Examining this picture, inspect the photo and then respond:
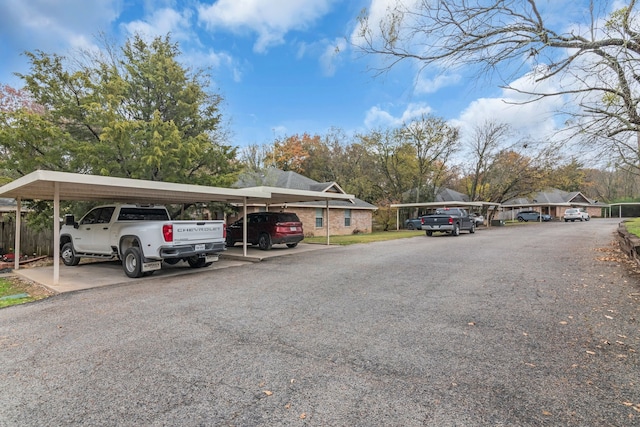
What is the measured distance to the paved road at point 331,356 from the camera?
8.68 ft

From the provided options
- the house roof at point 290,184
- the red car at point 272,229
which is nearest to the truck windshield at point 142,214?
the red car at point 272,229

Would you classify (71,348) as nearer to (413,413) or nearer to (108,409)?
(108,409)

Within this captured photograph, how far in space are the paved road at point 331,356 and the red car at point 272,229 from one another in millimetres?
7202

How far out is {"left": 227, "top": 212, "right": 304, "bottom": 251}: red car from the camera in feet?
47.0

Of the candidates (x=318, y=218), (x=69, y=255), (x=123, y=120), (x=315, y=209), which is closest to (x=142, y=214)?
(x=69, y=255)

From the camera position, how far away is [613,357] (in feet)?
11.5

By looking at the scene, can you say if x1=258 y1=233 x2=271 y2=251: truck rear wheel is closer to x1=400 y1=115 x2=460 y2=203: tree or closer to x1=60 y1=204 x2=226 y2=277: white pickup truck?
x1=60 y1=204 x2=226 y2=277: white pickup truck

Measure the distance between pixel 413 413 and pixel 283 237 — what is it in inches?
471

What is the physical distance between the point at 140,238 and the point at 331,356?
6815 mm

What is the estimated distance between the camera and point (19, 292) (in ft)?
24.2

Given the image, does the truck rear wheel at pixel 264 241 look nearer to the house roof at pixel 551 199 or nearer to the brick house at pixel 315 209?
the brick house at pixel 315 209

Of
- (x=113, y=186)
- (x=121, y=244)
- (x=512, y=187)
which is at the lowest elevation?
(x=121, y=244)

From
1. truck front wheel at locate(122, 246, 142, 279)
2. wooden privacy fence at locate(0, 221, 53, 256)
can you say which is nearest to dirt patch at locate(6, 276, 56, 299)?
truck front wheel at locate(122, 246, 142, 279)

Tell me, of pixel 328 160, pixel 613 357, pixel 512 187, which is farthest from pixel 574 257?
pixel 328 160
